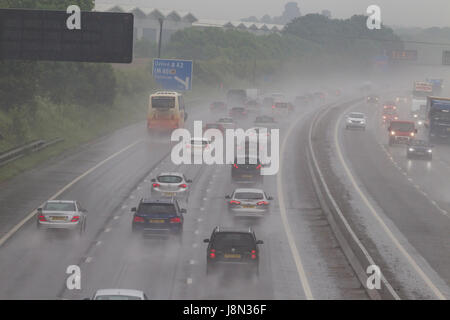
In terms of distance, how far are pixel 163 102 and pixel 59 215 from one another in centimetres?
3910

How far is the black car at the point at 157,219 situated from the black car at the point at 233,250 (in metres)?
6.04

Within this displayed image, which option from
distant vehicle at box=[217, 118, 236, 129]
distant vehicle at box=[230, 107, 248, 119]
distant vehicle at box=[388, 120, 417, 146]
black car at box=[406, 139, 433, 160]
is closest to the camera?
black car at box=[406, 139, 433, 160]

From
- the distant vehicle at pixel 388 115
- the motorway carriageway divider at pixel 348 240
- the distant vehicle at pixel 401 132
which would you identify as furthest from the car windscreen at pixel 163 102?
the distant vehicle at pixel 388 115

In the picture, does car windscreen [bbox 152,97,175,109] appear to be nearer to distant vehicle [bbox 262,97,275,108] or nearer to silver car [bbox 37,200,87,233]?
silver car [bbox 37,200,87,233]

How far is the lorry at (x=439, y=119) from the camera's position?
8138cm

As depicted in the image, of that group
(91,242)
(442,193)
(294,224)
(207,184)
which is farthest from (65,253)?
(442,193)

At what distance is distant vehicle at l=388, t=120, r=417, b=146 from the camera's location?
78188 millimetres

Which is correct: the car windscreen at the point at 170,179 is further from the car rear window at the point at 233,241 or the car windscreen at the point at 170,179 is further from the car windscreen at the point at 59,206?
the car rear window at the point at 233,241

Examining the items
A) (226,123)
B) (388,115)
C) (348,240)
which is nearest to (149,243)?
(348,240)

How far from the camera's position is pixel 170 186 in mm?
42594

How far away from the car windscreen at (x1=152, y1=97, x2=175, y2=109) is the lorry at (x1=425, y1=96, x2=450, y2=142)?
27.2m

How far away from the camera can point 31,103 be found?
67.9 m

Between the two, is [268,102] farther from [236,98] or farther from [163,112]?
[163,112]

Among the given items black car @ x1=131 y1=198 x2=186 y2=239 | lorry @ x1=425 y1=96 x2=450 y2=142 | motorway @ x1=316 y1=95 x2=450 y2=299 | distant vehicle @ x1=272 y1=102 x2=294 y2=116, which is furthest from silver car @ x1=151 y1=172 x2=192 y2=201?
distant vehicle @ x1=272 y1=102 x2=294 y2=116
